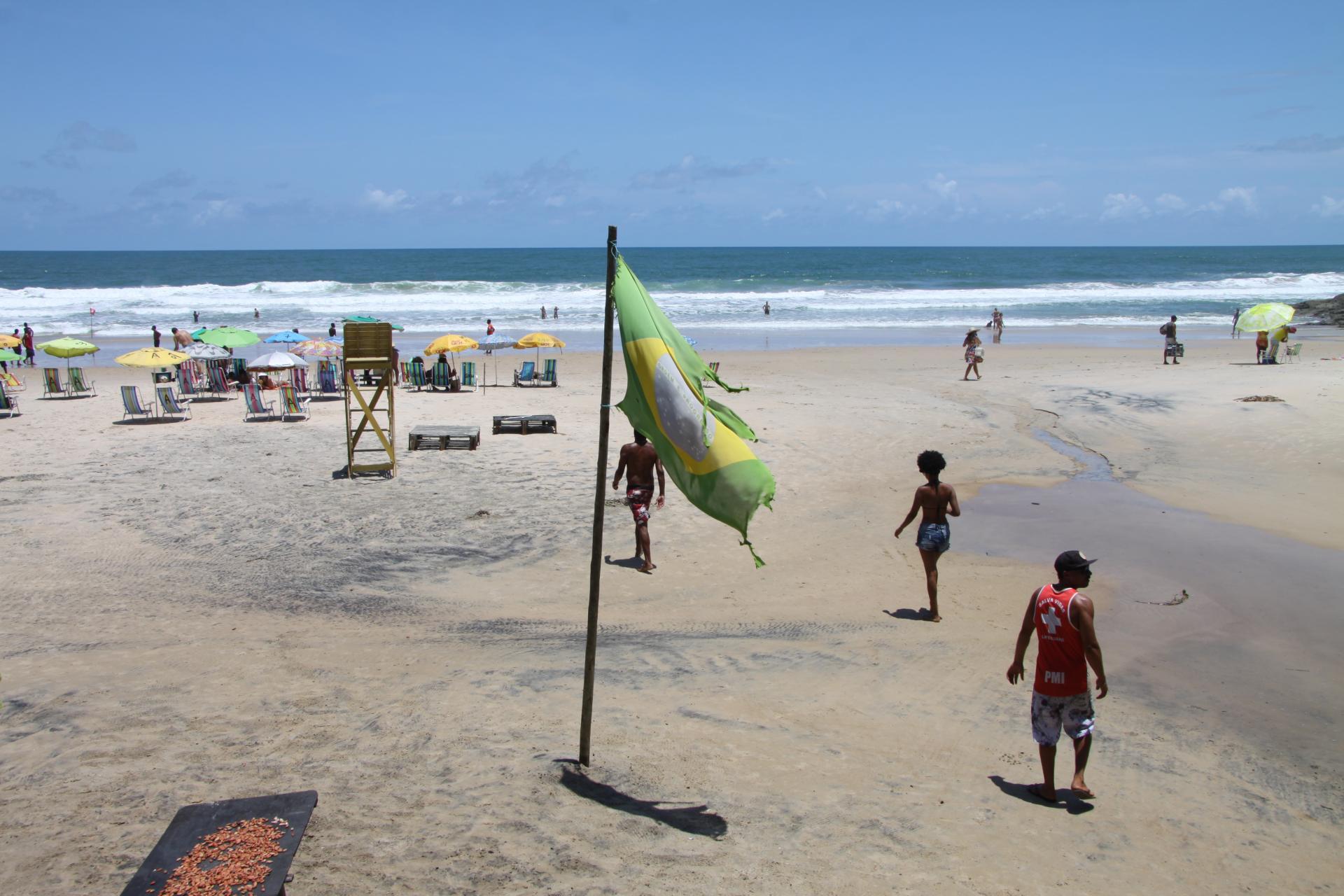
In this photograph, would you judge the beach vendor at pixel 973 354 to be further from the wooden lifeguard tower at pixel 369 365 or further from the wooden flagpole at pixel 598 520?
the wooden flagpole at pixel 598 520

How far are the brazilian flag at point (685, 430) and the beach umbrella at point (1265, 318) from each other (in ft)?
73.9

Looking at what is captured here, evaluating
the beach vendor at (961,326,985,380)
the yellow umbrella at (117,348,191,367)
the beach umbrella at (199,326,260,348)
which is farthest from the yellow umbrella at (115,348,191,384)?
the beach vendor at (961,326,985,380)

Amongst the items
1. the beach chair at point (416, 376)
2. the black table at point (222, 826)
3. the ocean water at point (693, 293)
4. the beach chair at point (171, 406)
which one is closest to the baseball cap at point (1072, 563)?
the black table at point (222, 826)

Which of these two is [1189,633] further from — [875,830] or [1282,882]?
[875,830]

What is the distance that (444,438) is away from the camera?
587 inches

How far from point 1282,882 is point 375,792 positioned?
4.50m

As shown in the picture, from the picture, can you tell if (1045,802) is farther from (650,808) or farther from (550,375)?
(550,375)

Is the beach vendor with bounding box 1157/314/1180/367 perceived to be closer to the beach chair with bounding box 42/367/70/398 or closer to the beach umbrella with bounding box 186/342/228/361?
the beach umbrella with bounding box 186/342/228/361

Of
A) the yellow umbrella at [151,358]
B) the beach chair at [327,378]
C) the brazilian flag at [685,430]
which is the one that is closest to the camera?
the brazilian flag at [685,430]

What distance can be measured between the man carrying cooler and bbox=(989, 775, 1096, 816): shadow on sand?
0.04 meters

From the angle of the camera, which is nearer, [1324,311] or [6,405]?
[6,405]

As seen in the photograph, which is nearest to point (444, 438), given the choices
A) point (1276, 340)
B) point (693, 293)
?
point (1276, 340)

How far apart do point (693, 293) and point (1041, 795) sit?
59.9 m

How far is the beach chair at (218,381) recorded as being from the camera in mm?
21484
